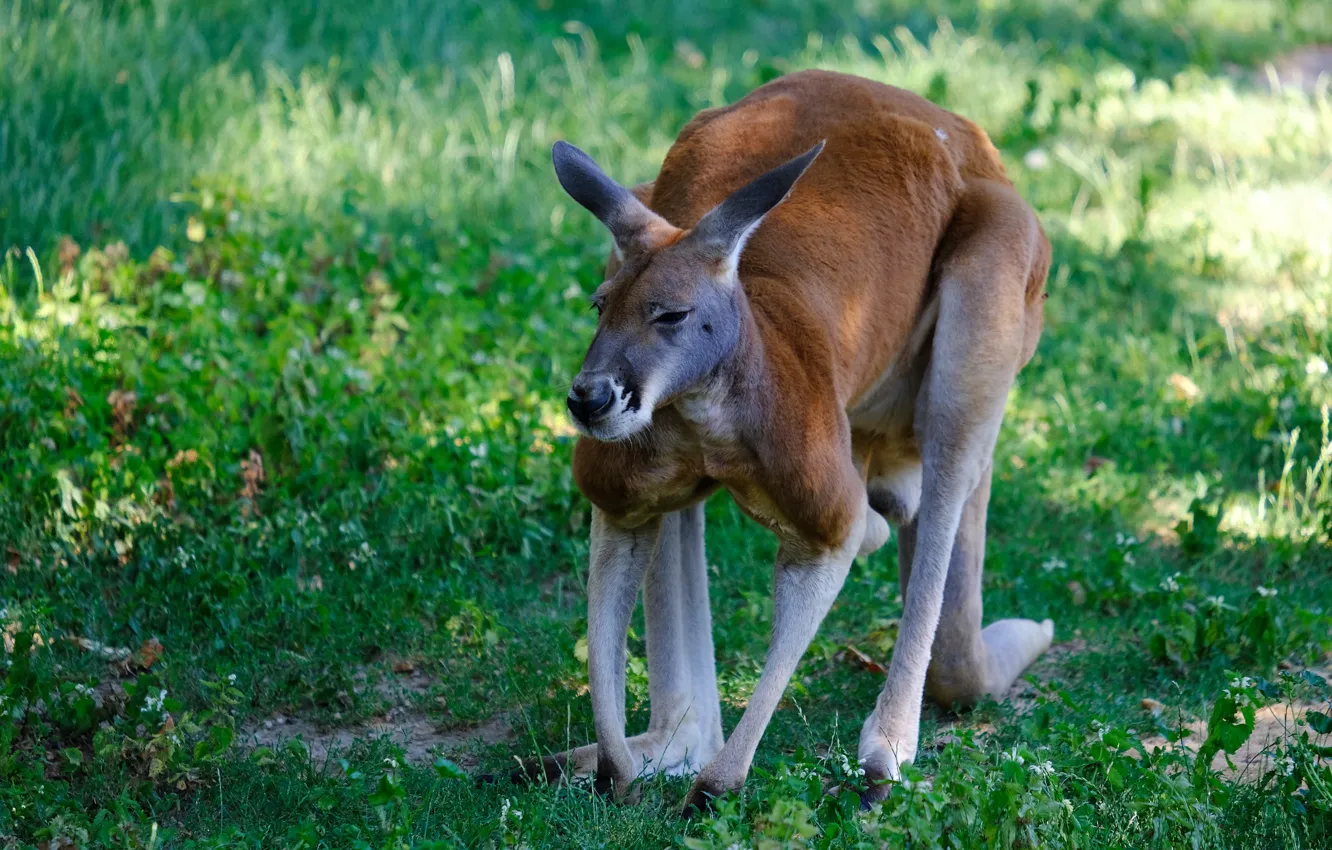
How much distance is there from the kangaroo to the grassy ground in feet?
0.79

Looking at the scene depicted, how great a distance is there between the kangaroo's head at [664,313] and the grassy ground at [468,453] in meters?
0.88

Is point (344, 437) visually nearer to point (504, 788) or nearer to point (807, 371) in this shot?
point (504, 788)

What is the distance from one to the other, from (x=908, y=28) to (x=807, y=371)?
7.49 metres

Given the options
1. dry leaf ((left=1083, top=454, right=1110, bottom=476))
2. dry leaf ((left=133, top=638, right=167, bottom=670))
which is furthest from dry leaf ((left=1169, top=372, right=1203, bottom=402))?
dry leaf ((left=133, top=638, right=167, bottom=670))

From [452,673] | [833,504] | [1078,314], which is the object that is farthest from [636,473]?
[1078,314]

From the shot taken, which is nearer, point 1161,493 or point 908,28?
point 1161,493

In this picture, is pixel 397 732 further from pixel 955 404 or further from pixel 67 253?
pixel 67 253

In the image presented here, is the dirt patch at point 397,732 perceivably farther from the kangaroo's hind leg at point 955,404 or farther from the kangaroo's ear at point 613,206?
the kangaroo's ear at point 613,206

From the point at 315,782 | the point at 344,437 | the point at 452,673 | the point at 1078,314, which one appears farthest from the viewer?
the point at 1078,314

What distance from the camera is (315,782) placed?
3969 mm

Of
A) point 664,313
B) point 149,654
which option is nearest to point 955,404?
point 664,313

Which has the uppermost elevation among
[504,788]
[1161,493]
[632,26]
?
[632,26]

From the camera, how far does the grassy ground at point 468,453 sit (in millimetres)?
3775

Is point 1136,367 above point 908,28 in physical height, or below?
below
